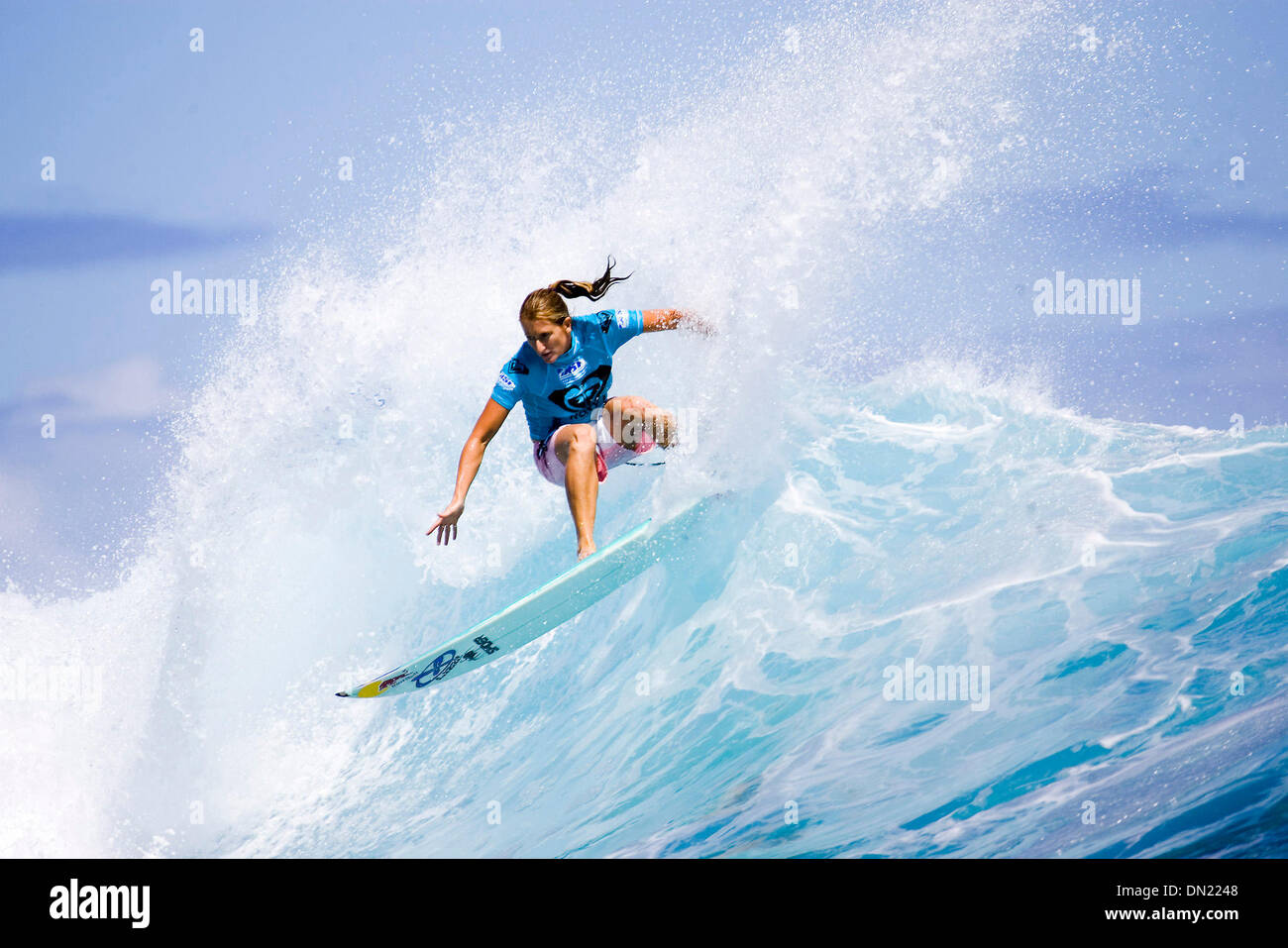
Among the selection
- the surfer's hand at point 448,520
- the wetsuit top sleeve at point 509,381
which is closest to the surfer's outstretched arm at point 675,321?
the wetsuit top sleeve at point 509,381

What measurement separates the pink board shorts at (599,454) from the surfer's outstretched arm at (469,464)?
0.42 m

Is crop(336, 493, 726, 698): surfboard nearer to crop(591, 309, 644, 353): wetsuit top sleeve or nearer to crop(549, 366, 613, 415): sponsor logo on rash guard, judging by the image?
crop(549, 366, 613, 415): sponsor logo on rash guard

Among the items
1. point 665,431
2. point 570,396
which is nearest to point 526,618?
point 570,396

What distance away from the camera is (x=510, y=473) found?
10250mm

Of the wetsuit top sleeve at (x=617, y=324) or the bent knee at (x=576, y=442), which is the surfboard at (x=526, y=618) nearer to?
the bent knee at (x=576, y=442)

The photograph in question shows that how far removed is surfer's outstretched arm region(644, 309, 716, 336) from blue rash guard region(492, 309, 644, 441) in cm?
7

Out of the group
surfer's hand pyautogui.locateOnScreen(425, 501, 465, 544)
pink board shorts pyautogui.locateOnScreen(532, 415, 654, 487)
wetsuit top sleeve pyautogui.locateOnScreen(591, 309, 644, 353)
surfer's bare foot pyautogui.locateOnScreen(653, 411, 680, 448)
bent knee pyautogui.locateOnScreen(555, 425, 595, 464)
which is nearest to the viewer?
surfer's hand pyautogui.locateOnScreen(425, 501, 465, 544)

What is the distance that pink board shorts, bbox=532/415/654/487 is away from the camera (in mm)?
6377

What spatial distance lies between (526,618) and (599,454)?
1123 mm

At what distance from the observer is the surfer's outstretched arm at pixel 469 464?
18.6ft

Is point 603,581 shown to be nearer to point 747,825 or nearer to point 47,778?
point 747,825

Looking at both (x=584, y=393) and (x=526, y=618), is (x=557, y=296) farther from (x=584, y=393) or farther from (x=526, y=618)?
(x=526, y=618)

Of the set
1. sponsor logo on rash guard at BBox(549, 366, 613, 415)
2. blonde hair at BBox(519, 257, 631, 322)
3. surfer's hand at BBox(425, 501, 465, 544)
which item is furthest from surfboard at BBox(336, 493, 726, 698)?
blonde hair at BBox(519, 257, 631, 322)

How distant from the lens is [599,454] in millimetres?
6594
